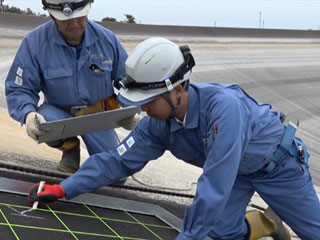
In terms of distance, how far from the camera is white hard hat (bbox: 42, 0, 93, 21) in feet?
10.9

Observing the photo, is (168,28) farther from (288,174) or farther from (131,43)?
(288,174)

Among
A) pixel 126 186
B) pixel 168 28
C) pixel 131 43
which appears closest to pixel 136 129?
pixel 126 186

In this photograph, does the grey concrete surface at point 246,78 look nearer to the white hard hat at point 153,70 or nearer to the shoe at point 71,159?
the shoe at point 71,159

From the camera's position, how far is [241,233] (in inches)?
127

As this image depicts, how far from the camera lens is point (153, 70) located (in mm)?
2463

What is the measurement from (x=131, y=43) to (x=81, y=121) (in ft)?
39.5

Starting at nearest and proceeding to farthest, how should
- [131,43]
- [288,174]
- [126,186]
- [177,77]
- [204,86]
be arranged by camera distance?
[177,77]
[204,86]
[288,174]
[126,186]
[131,43]

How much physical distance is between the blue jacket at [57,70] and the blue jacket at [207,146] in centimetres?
81

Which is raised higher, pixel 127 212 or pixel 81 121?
pixel 81 121

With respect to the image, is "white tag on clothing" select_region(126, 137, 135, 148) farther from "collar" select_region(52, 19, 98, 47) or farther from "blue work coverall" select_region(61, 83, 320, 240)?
"collar" select_region(52, 19, 98, 47)

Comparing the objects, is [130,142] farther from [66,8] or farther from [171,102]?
[66,8]

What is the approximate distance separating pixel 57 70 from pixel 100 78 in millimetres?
333

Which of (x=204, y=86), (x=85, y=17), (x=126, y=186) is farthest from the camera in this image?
(x=126, y=186)

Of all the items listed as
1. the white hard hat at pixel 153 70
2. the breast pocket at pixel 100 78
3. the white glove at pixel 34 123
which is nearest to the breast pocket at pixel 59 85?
the breast pocket at pixel 100 78
